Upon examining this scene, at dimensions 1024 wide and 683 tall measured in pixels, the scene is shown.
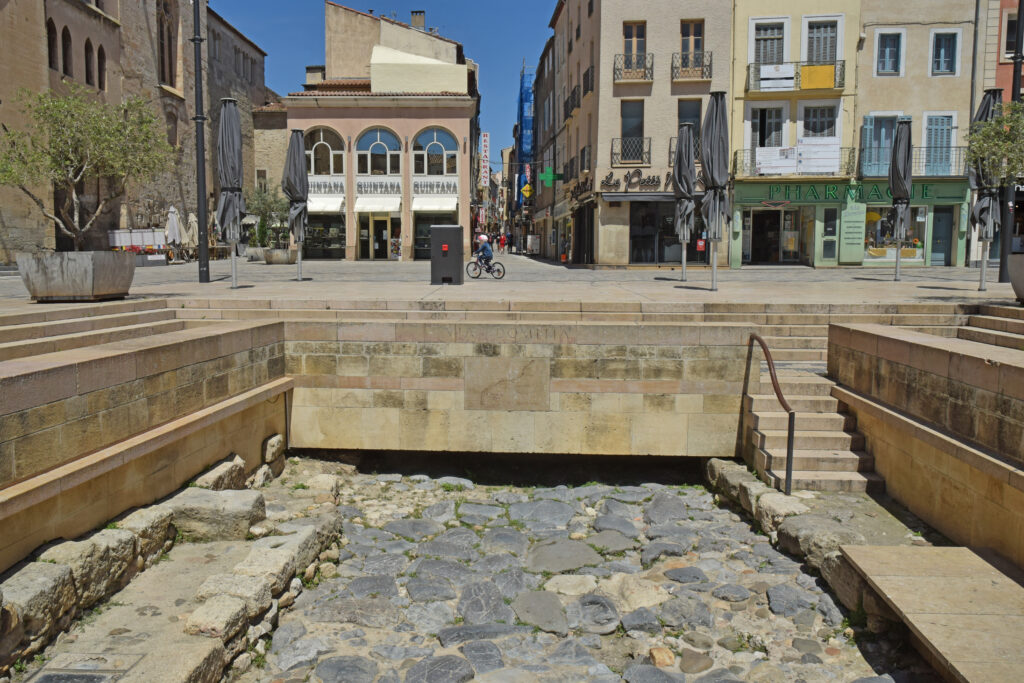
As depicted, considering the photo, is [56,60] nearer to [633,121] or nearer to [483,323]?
[633,121]

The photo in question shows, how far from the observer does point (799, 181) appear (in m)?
29.6

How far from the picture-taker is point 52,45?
29.0 meters

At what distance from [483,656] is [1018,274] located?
8223 mm

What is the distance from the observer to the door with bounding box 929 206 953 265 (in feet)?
97.1

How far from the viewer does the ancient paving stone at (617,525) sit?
8023 mm

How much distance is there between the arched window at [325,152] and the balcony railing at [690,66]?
15755mm

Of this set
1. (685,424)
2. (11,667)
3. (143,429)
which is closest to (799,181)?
(685,424)

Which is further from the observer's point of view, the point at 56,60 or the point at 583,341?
the point at 56,60

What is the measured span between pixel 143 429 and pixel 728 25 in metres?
28.0

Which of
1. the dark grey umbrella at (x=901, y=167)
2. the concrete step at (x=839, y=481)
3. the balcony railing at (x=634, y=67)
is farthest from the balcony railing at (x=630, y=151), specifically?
the concrete step at (x=839, y=481)

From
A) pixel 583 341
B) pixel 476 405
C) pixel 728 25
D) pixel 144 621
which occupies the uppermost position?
pixel 728 25

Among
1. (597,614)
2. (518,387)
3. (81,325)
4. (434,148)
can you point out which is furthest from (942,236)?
(81,325)

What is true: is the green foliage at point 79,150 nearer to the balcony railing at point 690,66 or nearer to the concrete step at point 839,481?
the concrete step at point 839,481

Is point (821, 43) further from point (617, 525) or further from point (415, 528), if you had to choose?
point (415, 528)
